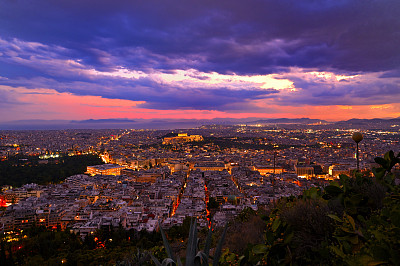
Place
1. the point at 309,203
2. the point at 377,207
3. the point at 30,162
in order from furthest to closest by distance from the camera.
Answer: the point at 30,162, the point at 309,203, the point at 377,207

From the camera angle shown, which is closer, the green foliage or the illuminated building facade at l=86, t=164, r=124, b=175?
the green foliage

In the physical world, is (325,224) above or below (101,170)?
above

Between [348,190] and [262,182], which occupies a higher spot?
[348,190]

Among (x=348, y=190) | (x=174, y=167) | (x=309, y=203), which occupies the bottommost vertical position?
(x=174, y=167)

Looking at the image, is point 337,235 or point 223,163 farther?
point 223,163

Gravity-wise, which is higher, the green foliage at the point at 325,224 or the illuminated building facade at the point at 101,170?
the green foliage at the point at 325,224

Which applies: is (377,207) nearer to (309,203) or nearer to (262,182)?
(309,203)

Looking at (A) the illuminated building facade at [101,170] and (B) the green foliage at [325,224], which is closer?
(B) the green foliage at [325,224]

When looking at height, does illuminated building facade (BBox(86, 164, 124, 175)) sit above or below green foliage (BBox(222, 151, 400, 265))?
below

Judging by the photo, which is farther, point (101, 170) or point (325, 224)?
point (101, 170)

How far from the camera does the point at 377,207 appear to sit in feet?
4.94

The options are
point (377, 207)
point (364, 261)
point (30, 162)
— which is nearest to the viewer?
point (364, 261)

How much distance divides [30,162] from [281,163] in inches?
1199

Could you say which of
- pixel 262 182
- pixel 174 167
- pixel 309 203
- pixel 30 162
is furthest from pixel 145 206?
pixel 30 162
